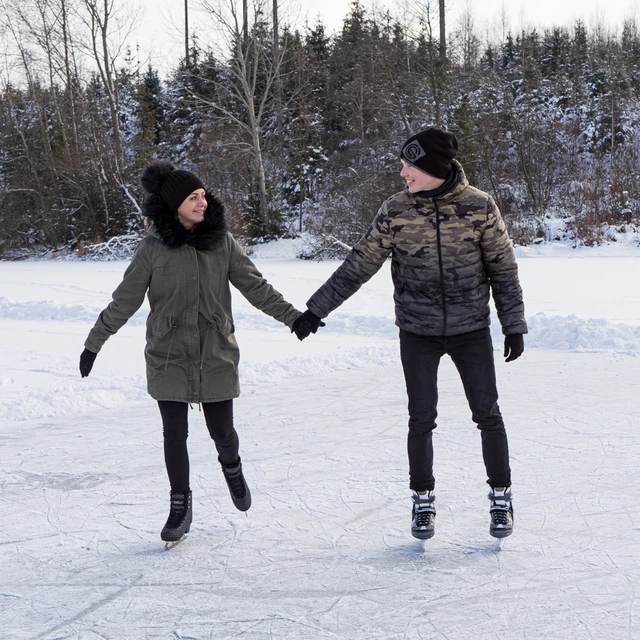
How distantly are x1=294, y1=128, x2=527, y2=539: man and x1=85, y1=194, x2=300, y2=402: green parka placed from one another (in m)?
0.59

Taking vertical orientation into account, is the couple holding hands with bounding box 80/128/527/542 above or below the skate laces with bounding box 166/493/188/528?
above

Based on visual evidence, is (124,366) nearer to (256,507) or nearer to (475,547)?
(256,507)

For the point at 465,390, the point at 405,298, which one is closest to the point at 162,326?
the point at 405,298

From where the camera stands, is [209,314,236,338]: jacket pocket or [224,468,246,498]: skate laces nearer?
[209,314,236,338]: jacket pocket

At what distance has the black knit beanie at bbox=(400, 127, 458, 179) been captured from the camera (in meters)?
2.61

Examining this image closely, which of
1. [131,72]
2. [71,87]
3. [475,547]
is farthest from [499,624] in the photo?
[131,72]

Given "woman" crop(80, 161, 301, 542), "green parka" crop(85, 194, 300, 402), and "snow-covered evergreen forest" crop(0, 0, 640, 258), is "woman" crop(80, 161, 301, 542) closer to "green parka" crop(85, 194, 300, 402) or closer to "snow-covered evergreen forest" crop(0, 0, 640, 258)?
"green parka" crop(85, 194, 300, 402)

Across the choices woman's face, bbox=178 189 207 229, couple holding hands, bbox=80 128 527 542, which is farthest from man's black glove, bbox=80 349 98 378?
woman's face, bbox=178 189 207 229

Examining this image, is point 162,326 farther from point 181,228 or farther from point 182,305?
point 181,228

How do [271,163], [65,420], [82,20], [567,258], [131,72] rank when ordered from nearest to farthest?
[65,420]
[567,258]
[82,20]
[271,163]
[131,72]

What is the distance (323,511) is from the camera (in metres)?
3.17

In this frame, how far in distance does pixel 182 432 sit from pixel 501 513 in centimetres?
125

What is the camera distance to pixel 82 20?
23359 millimetres

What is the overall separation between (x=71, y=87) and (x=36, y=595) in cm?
2489
